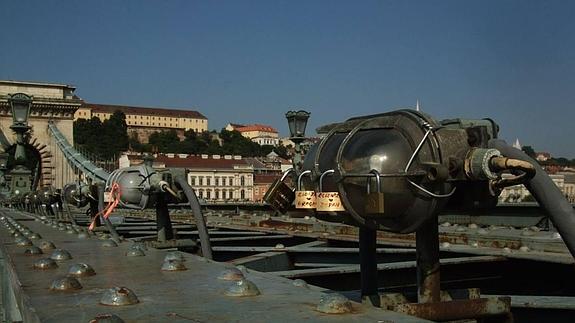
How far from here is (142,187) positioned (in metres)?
5.79

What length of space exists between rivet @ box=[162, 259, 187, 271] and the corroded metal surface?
0.04m

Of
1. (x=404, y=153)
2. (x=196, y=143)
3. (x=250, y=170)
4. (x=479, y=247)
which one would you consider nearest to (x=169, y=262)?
(x=404, y=153)

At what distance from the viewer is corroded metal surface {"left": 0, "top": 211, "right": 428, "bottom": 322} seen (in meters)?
1.70

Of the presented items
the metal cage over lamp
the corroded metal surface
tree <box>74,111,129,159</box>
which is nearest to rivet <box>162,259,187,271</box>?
the corroded metal surface

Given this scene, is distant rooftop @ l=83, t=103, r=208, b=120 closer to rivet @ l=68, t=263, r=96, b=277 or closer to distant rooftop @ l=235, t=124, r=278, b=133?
distant rooftop @ l=235, t=124, r=278, b=133

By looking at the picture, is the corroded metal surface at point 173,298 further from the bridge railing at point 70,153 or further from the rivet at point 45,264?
the bridge railing at point 70,153

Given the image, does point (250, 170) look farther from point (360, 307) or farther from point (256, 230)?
point (360, 307)

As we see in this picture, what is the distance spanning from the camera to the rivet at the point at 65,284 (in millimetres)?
2137

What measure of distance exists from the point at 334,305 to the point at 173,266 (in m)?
1.17

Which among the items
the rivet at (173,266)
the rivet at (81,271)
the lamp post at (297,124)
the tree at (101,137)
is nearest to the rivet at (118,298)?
the rivet at (81,271)

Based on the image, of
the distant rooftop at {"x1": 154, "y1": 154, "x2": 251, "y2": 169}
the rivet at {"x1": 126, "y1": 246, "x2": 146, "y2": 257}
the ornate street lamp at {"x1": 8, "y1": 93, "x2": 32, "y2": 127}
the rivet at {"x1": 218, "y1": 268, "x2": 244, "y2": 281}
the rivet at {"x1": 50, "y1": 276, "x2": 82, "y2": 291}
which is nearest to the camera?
the rivet at {"x1": 50, "y1": 276, "x2": 82, "y2": 291}

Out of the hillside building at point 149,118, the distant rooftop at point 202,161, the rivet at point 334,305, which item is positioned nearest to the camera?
the rivet at point 334,305

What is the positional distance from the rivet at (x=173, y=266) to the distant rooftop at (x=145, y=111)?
159254 mm

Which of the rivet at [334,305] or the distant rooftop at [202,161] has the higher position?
the distant rooftop at [202,161]
